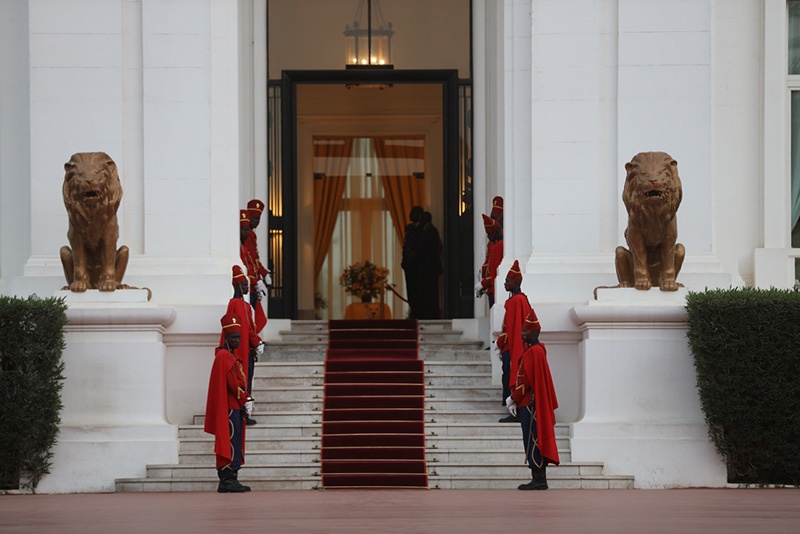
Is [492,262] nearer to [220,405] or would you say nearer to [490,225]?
[490,225]

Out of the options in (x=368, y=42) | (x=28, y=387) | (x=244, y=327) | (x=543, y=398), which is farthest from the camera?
(x=368, y=42)

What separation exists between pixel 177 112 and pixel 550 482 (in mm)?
6187

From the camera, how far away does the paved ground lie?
38.2 ft

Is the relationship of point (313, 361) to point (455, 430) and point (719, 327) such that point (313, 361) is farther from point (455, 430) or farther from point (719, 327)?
point (719, 327)

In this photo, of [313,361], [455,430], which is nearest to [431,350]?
[313,361]

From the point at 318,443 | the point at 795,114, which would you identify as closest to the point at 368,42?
the point at 795,114

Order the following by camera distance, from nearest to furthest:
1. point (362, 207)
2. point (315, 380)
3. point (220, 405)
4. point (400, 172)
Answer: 1. point (220, 405)
2. point (315, 380)
3. point (400, 172)
4. point (362, 207)

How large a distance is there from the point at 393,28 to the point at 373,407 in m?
8.91

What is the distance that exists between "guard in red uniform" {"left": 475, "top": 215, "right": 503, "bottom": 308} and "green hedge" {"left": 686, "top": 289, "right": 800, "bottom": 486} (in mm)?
3323

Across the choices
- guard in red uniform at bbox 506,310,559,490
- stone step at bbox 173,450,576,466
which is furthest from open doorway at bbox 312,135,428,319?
guard in red uniform at bbox 506,310,559,490

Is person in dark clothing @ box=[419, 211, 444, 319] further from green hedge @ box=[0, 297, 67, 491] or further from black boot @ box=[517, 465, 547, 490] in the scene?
black boot @ box=[517, 465, 547, 490]

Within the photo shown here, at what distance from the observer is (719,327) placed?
15750mm

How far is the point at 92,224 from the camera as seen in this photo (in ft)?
53.7

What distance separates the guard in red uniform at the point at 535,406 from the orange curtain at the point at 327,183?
45.0 ft
